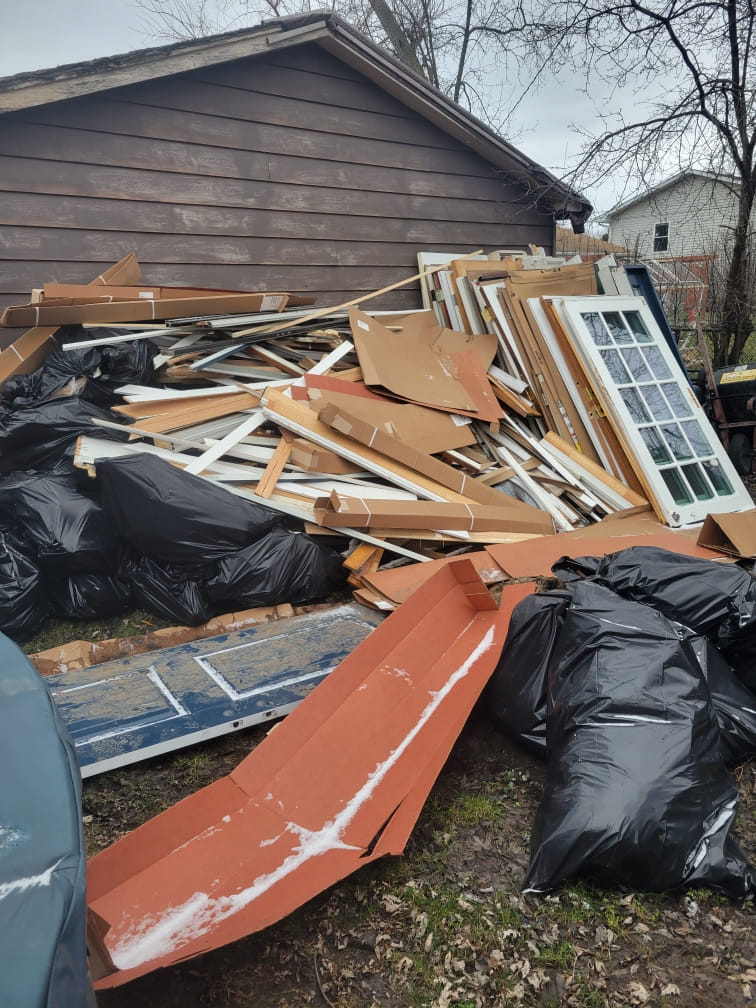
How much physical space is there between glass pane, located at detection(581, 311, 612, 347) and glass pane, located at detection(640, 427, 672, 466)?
31.7 inches

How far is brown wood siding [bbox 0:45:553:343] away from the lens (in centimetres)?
497

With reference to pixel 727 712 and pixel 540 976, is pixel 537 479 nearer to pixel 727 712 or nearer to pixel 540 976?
pixel 727 712

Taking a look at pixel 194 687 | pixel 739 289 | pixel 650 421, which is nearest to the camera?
pixel 194 687

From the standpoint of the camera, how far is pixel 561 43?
823cm

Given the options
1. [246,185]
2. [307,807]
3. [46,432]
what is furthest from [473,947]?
[246,185]

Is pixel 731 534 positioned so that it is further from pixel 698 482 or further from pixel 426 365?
pixel 426 365

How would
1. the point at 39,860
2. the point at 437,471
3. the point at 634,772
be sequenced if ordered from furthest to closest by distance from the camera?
the point at 437,471 < the point at 634,772 < the point at 39,860

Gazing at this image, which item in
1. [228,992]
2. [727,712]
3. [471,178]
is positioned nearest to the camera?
[228,992]

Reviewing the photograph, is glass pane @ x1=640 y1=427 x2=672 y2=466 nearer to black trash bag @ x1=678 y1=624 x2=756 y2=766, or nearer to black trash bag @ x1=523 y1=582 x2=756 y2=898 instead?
black trash bag @ x1=678 y1=624 x2=756 y2=766

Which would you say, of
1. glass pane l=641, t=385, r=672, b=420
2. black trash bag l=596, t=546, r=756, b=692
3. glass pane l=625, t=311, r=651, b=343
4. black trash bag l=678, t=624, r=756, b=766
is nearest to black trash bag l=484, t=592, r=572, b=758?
black trash bag l=596, t=546, r=756, b=692

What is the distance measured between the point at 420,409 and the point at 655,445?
1.96 meters

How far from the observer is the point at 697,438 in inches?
220

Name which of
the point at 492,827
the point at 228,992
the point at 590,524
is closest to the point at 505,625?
the point at 492,827

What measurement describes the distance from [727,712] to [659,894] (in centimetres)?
83
